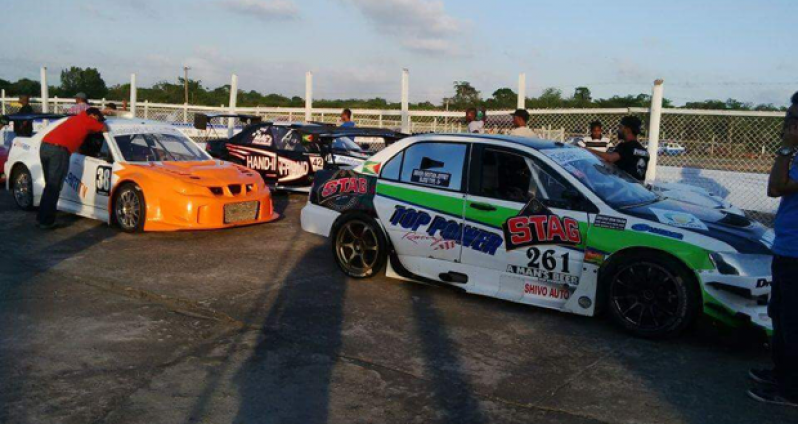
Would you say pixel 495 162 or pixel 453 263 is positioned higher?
pixel 495 162

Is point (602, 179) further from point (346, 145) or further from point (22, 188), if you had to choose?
point (22, 188)

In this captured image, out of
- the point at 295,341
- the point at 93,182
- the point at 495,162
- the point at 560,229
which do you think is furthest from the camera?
the point at 93,182

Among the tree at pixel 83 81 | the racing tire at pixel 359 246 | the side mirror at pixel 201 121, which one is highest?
the tree at pixel 83 81

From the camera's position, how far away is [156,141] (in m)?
9.77

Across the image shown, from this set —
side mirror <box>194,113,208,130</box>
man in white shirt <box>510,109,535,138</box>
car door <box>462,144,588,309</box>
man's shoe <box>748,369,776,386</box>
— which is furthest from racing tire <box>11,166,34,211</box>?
man's shoe <box>748,369,776,386</box>

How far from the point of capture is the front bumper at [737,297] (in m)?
4.82

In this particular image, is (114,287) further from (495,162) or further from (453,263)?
(495,162)

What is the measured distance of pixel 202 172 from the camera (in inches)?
361

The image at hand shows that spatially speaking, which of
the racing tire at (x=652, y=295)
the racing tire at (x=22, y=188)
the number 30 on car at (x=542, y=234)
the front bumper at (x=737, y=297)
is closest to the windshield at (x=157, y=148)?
the racing tire at (x=22, y=188)

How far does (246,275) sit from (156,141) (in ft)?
12.3

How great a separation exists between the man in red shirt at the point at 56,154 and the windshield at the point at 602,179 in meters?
6.53

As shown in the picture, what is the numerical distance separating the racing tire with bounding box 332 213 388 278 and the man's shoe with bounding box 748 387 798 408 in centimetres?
348

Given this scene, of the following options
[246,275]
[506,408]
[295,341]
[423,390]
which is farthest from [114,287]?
[506,408]

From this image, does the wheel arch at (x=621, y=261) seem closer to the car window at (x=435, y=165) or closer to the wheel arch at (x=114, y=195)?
the car window at (x=435, y=165)
